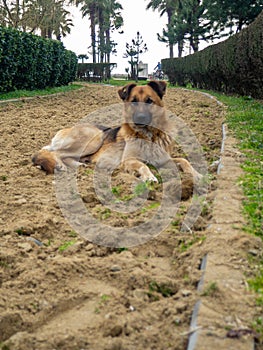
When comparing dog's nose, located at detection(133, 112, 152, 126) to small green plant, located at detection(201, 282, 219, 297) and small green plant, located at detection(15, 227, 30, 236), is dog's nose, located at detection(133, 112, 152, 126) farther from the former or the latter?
small green plant, located at detection(201, 282, 219, 297)

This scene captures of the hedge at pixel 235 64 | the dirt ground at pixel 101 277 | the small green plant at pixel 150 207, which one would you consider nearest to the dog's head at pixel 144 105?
the dirt ground at pixel 101 277

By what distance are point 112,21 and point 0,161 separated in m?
62.4

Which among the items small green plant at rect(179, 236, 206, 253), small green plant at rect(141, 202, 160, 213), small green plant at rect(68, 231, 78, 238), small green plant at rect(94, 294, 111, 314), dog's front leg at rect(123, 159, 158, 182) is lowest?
small green plant at rect(94, 294, 111, 314)

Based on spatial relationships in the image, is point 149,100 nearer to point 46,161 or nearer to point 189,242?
point 46,161

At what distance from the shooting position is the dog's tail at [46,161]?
17.6 ft

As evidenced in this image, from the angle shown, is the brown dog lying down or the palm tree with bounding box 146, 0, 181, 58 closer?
the brown dog lying down

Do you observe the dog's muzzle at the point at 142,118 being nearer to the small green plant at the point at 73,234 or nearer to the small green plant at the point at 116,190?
the small green plant at the point at 116,190

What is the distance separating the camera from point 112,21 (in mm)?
63656

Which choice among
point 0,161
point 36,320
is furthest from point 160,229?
point 0,161

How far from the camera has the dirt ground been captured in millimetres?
2051

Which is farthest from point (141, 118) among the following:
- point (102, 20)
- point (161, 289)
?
point (102, 20)

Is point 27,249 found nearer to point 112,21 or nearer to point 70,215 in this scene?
point 70,215

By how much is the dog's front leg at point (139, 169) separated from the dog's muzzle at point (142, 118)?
544mm

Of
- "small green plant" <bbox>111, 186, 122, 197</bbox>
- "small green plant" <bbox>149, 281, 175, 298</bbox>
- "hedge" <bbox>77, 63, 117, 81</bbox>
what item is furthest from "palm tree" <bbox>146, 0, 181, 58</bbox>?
"small green plant" <bbox>149, 281, 175, 298</bbox>
